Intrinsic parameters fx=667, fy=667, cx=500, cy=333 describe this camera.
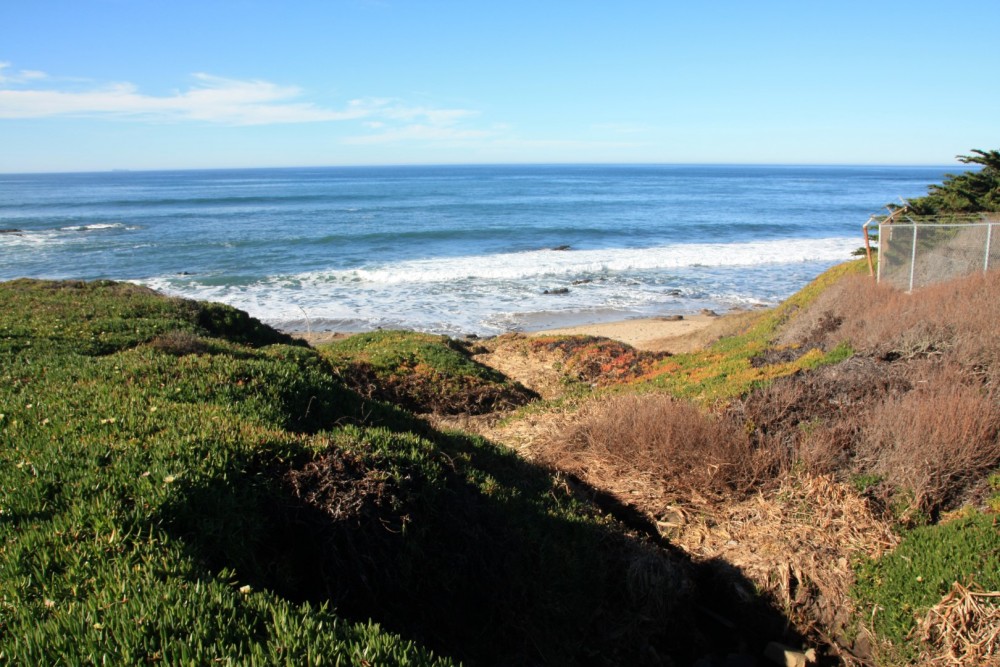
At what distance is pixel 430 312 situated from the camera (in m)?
26.2

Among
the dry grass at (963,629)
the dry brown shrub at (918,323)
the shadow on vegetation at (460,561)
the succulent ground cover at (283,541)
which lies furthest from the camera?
the dry brown shrub at (918,323)

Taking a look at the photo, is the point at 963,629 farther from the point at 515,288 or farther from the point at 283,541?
the point at 515,288

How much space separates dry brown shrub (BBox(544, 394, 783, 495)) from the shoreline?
10199 millimetres

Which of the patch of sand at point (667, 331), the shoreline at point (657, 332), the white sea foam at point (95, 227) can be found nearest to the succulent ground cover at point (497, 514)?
the patch of sand at point (667, 331)

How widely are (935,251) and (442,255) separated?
29.9 meters

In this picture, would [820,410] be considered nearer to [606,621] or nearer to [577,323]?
[606,621]

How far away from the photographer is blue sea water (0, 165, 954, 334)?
89.8ft

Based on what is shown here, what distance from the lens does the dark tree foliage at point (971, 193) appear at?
1703 centimetres

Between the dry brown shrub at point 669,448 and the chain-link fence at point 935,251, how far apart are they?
7890 mm

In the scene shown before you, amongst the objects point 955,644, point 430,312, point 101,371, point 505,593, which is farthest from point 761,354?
point 430,312

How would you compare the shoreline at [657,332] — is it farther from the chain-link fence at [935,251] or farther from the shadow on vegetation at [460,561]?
the shadow on vegetation at [460,561]

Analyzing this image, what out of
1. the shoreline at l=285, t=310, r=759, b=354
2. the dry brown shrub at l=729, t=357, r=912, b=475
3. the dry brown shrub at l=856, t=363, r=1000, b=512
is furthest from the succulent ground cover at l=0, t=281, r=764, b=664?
the shoreline at l=285, t=310, r=759, b=354

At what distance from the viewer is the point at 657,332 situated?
72.4 ft

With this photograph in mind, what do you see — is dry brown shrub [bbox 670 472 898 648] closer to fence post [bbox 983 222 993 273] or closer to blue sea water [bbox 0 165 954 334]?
fence post [bbox 983 222 993 273]
